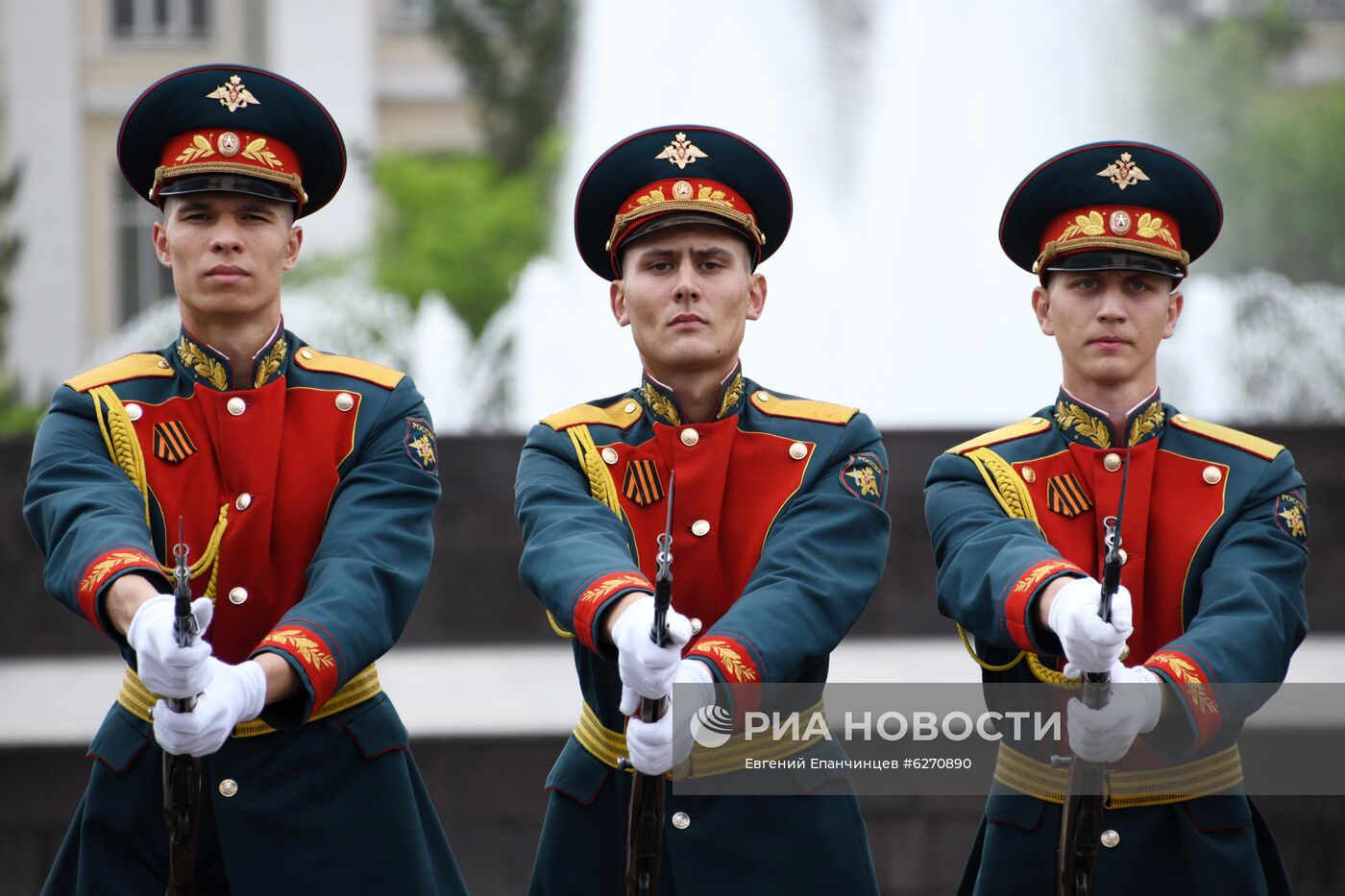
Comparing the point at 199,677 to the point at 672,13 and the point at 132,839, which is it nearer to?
the point at 132,839

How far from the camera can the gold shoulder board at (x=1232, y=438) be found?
12.1ft

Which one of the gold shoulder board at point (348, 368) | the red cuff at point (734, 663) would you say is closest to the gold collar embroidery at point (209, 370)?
the gold shoulder board at point (348, 368)

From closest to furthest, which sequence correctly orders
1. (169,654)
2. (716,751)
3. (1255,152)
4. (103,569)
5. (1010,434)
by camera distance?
(169,654) → (103,569) → (716,751) → (1010,434) → (1255,152)

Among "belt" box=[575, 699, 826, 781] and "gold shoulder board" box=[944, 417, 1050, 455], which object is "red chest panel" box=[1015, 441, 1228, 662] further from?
"belt" box=[575, 699, 826, 781]

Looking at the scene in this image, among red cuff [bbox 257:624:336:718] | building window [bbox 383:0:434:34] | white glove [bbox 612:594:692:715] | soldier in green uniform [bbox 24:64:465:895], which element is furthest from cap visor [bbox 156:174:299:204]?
building window [bbox 383:0:434:34]

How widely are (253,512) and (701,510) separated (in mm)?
905

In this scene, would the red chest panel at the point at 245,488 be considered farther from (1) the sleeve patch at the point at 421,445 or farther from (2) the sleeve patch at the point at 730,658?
(2) the sleeve patch at the point at 730,658

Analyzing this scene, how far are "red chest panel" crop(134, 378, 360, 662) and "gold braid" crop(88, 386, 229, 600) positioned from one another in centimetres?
1

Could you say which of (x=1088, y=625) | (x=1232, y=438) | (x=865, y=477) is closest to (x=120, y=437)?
(x=865, y=477)

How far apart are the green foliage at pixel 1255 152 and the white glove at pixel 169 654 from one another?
2568 centimetres

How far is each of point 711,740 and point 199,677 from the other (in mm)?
992

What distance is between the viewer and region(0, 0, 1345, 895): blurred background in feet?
25.1

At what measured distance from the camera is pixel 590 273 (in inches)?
630

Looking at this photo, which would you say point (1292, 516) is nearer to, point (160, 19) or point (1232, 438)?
point (1232, 438)
